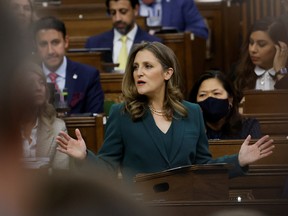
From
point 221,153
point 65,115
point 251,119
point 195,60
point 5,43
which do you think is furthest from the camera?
point 195,60

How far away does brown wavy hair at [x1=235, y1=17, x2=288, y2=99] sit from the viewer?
22.8ft

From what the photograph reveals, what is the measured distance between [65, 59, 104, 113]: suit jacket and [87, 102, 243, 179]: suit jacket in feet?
7.69

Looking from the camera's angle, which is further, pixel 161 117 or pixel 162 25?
pixel 162 25

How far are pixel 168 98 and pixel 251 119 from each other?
48.2 inches

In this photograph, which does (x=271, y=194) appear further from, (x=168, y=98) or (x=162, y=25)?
(x=162, y=25)

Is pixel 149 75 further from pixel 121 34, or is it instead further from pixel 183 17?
pixel 183 17

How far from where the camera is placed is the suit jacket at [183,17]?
873 centimetres

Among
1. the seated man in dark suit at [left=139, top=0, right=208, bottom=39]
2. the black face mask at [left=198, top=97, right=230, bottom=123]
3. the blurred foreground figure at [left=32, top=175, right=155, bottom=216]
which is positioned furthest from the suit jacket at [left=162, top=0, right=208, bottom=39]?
the blurred foreground figure at [left=32, top=175, right=155, bottom=216]

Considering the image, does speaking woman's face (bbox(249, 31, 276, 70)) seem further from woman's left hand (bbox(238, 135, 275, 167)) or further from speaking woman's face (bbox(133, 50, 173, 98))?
woman's left hand (bbox(238, 135, 275, 167))

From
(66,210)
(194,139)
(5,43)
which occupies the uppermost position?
(5,43)

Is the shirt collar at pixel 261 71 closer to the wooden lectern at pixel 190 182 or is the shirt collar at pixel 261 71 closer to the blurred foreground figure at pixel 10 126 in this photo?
the wooden lectern at pixel 190 182

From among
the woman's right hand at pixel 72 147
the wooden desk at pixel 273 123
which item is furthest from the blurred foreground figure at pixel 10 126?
the wooden desk at pixel 273 123

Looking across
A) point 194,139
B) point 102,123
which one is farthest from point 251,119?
point 194,139

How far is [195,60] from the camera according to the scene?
845 centimetres
